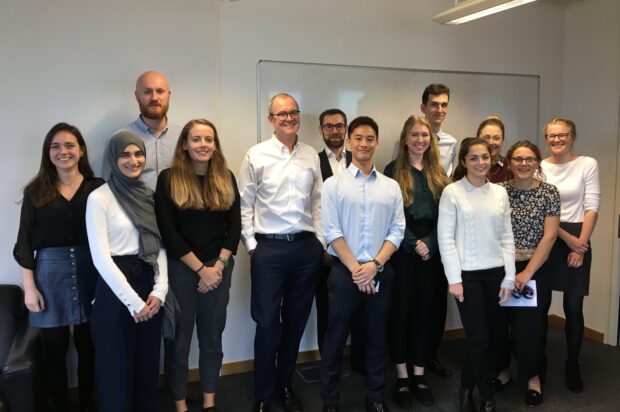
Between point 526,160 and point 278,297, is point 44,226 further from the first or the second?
point 526,160

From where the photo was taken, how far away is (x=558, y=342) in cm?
401

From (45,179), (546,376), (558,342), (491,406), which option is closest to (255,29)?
(45,179)

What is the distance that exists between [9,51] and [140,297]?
1652 millimetres

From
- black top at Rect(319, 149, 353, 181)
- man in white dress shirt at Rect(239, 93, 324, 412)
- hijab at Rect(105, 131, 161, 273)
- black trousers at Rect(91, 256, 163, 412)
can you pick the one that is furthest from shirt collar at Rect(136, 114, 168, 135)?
black top at Rect(319, 149, 353, 181)

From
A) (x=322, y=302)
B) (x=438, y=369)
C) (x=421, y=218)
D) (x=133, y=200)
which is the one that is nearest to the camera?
(x=133, y=200)

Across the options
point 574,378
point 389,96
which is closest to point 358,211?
point 389,96

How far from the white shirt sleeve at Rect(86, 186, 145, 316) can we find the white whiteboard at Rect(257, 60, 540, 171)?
1.40 meters

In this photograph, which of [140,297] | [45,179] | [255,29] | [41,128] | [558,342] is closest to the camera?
[140,297]

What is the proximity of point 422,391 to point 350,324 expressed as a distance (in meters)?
0.74

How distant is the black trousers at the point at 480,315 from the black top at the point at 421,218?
285 mm

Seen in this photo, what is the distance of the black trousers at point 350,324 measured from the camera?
262cm

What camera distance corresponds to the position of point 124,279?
2.19 meters

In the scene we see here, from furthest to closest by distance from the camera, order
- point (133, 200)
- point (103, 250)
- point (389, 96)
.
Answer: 1. point (389, 96)
2. point (133, 200)
3. point (103, 250)

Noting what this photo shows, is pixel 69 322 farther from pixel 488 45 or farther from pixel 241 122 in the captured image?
pixel 488 45
